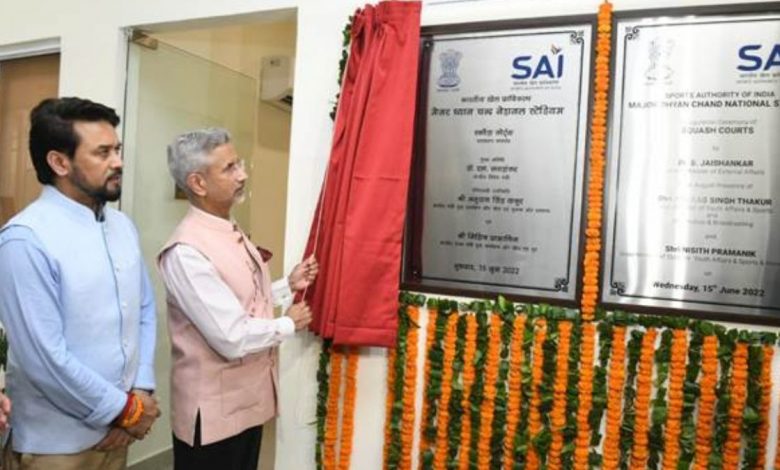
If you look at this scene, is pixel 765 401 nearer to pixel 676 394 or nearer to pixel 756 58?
pixel 676 394

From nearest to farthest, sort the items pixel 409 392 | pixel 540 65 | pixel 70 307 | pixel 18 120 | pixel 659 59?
pixel 70 307 → pixel 659 59 → pixel 540 65 → pixel 409 392 → pixel 18 120

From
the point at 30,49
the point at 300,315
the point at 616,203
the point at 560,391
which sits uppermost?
the point at 30,49

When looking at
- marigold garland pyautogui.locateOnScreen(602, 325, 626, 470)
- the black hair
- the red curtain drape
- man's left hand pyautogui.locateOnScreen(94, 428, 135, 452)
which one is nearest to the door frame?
the black hair

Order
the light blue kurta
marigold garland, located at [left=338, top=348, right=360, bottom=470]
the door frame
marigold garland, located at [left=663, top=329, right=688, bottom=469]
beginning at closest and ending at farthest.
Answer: the light blue kurta
marigold garland, located at [left=663, top=329, right=688, bottom=469]
marigold garland, located at [left=338, top=348, right=360, bottom=470]
the door frame

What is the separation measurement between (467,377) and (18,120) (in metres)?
2.30

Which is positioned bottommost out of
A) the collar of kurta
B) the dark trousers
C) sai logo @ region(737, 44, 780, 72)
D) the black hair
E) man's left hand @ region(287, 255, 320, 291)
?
the dark trousers

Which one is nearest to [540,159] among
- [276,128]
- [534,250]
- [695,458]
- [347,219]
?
[534,250]

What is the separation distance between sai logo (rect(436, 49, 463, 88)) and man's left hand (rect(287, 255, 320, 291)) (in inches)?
25.7

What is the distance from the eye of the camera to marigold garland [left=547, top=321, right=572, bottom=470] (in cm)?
159

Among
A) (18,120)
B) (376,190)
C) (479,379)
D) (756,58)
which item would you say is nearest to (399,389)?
(479,379)

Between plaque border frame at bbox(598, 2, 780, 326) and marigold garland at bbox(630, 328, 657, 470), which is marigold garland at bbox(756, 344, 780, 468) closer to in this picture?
plaque border frame at bbox(598, 2, 780, 326)

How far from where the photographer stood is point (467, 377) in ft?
5.54

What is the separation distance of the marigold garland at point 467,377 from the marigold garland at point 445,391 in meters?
0.04

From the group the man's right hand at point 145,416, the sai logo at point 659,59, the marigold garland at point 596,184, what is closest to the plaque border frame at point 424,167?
the marigold garland at point 596,184
